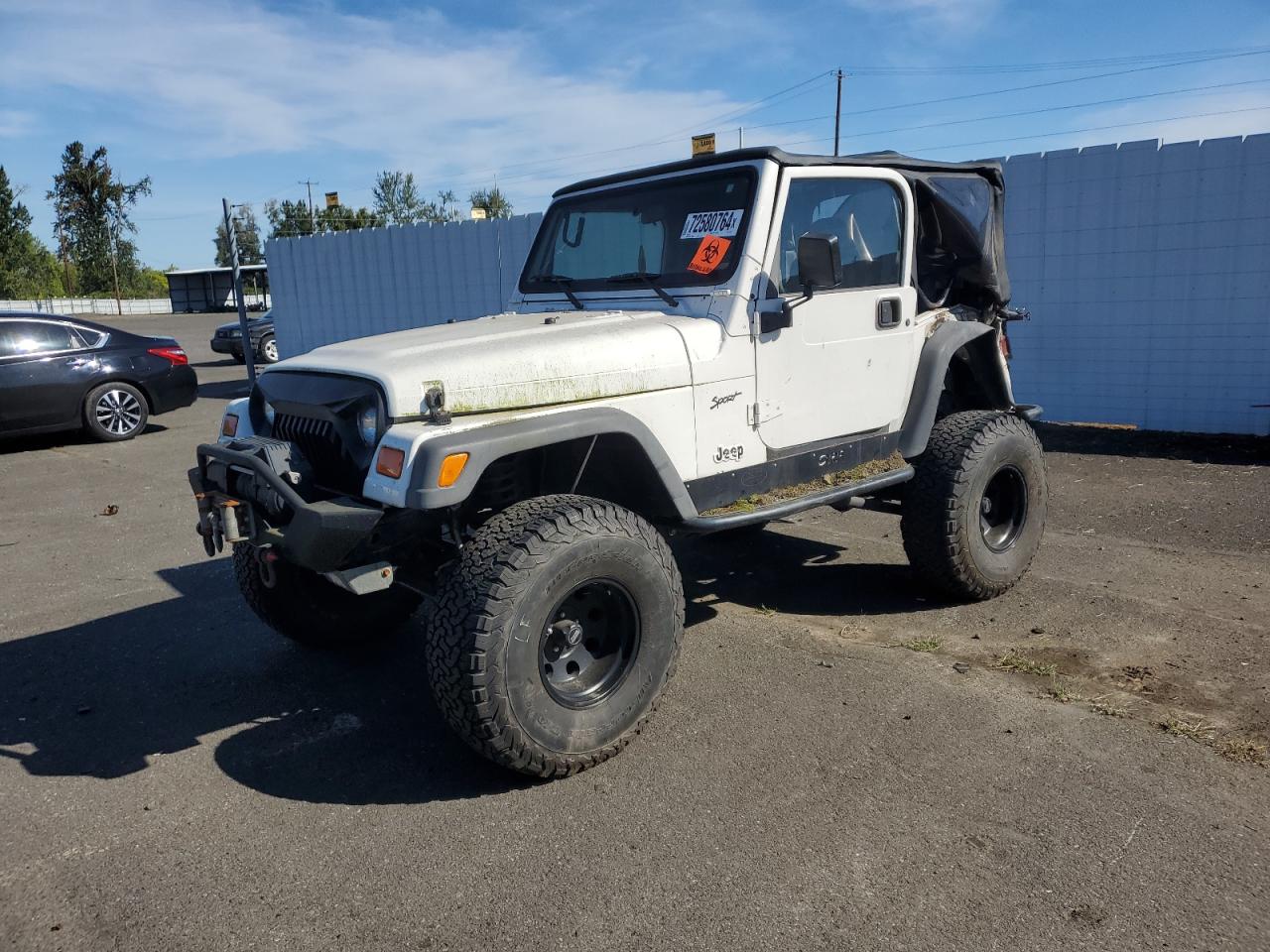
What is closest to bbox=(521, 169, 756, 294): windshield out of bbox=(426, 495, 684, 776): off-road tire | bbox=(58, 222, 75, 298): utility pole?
bbox=(426, 495, 684, 776): off-road tire

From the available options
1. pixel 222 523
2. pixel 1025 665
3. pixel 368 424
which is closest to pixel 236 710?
pixel 222 523

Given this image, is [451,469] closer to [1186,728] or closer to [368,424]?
[368,424]

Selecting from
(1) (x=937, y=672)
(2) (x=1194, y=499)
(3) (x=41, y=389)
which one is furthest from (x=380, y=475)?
(3) (x=41, y=389)

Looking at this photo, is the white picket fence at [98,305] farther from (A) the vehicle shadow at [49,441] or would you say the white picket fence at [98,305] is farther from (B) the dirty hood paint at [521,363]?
(B) the dirty hood paint at [521,363]

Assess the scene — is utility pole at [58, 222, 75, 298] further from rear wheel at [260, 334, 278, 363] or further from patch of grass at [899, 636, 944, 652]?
patch of grass at [899, 636, 944, 652]

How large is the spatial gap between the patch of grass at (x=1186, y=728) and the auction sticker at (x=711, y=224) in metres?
2.60

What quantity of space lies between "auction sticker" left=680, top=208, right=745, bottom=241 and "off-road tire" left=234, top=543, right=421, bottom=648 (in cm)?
220

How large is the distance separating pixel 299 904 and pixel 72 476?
25.3 feet

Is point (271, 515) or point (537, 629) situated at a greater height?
point (271, 515)

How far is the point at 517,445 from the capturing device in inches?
129

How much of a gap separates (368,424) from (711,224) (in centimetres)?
181

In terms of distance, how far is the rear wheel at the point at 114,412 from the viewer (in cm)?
1057

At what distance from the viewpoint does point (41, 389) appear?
1016 centimetres

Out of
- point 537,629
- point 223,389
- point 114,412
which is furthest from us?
point 223,389
